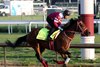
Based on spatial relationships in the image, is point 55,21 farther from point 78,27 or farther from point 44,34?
point 78,27

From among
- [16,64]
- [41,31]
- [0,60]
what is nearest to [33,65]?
[16,64]

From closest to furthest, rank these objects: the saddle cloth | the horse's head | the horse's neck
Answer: the horse's head, the horse's neck, the saddle cloth

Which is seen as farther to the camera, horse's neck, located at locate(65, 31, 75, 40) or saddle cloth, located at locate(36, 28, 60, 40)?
saddle cloth, located at locate(36, 28, 60, 40)

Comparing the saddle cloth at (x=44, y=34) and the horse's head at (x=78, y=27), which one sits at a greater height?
the horse's head at (x=78, y=27)

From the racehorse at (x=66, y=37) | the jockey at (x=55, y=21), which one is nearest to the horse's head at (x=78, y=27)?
the racehorse at (x=66, y=37)

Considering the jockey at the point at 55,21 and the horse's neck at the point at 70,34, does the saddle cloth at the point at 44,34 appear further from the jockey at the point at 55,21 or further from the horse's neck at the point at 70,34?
the horse's neck at the point at 70,34

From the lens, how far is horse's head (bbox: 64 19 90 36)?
7.92 metres

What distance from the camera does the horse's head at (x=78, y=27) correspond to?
312 inches

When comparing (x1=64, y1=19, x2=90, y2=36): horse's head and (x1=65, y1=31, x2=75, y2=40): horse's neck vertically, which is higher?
(x1=64, y1=19, x2=90, y2=36): horse's head

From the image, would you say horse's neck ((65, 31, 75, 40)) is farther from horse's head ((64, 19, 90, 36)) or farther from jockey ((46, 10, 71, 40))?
jockey ((46, 10, 71, 40))

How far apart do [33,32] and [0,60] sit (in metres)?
2.62

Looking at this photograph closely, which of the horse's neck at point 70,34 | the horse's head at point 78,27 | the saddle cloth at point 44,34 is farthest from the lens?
the saddle cloth at point 44,34

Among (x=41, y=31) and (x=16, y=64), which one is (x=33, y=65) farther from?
(x=41, y=31)

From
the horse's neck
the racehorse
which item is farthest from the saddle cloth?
the horse's neck
